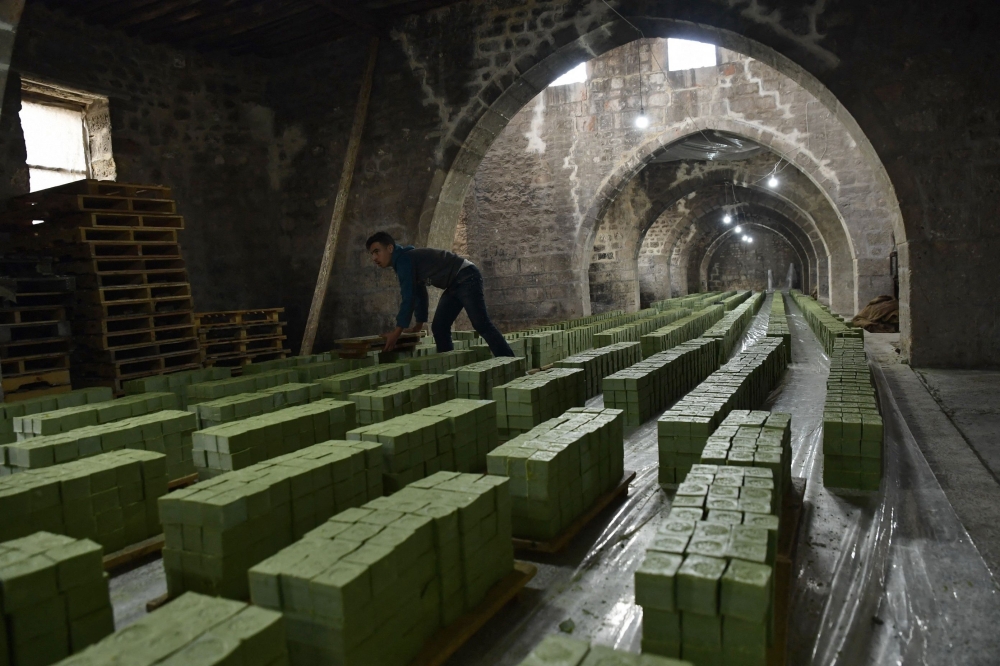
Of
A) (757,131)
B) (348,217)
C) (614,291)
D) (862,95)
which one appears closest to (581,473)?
(862,95)

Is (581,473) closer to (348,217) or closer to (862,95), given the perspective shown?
(862,95)

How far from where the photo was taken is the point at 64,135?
379 inches

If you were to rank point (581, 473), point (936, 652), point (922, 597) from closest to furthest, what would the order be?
point (936, 652) < point (922, 597) < point (581, 473)

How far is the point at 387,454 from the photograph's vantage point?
3.37 m

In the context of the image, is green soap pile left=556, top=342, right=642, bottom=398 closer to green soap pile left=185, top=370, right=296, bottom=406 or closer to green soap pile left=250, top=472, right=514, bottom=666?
green soap pile left=185, top=370, right=296, bottom=406

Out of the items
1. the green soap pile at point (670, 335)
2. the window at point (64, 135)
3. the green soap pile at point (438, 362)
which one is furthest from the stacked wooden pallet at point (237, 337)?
the green soap pile at point (670, 335)

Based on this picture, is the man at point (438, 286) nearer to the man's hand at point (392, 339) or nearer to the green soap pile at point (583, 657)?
the man's hand at point (392, 339)

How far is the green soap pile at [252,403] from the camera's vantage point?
14.4 feet

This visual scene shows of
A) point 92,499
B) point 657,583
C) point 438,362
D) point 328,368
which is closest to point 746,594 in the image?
point 657,583

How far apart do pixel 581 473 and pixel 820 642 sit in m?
1.33

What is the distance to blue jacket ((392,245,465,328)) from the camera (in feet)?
22.9

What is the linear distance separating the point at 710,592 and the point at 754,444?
59.3 inches

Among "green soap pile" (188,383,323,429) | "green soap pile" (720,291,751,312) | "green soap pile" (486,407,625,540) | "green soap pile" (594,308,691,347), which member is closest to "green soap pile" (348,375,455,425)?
"green soap pile" (188,383,323,429)

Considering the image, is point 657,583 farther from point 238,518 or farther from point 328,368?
point 328,368
